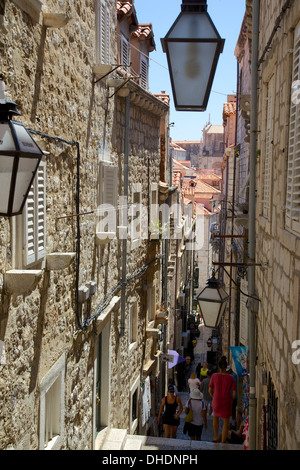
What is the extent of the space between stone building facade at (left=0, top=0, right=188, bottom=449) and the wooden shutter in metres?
0.02

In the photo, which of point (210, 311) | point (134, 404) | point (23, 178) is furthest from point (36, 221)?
point (134, 404)

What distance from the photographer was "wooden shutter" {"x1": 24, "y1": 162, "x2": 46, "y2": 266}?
485 centimetres

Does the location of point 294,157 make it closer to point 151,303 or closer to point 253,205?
point 253,205

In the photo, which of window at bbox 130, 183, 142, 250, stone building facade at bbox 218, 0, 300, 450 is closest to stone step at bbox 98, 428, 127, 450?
stone building facade at bbox 218, 0, 300, 450

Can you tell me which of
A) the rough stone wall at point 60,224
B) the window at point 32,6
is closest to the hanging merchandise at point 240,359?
the rough stone wall at point 60,224

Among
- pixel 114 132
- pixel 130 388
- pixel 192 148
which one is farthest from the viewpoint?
pixel 192 148

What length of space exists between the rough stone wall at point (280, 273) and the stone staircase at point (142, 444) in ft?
7.91

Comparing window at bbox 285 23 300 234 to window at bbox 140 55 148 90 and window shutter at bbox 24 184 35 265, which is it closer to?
window shutter at bbox 24 184 35 265

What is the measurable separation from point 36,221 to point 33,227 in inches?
3.6
